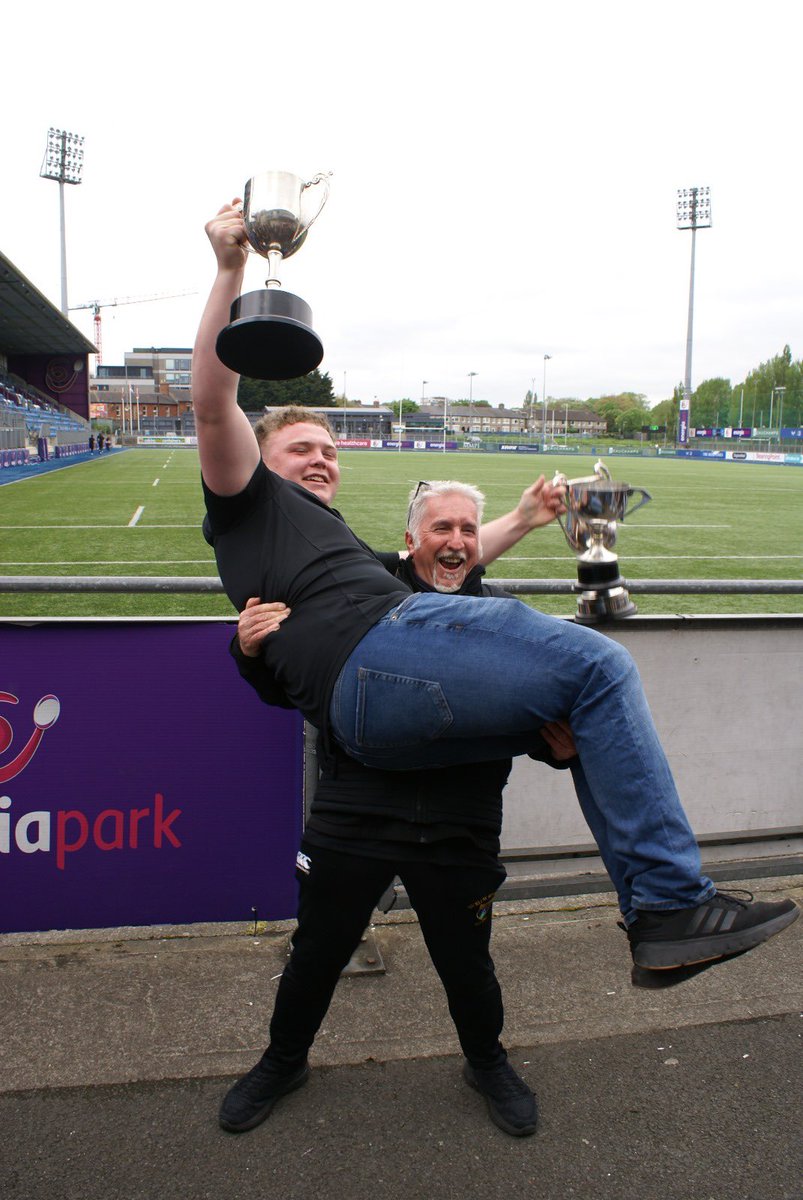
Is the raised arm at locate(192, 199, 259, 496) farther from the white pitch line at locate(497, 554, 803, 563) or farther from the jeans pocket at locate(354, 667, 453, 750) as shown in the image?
the white pitch line at locate(497, 554, 803, 563)

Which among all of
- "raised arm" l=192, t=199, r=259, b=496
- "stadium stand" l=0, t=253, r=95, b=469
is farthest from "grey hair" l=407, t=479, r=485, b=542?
"stadium stand" l=0, t=253, r=95, b=469

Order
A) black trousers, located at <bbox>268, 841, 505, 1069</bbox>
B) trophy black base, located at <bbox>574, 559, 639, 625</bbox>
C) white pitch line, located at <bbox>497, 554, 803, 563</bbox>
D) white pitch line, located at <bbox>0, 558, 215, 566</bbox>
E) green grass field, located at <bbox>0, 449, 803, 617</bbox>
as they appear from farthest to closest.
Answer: white pitch line, located at <bbox>497, 554, 803, 563</bbox> < white pitch line, located at <bbox>0, 558, 215, 566</bbox> < green grass field, located at <bbox>0, 449, 803, 617</bbox> < black trousers, located at <bbox>268, 841, 505, 1069</bbox> < trophy black base, located at <bbox>574, 559, 639, 625</bbox>

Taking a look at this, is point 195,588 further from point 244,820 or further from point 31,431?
point 31,431

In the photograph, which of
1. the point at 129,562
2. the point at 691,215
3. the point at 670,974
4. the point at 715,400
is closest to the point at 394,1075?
the point at 670,974

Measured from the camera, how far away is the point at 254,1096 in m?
2.42

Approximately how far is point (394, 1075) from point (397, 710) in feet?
4.30

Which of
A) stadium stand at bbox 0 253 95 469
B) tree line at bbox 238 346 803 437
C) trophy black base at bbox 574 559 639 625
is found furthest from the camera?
tree line at bbox 238 346 803 437

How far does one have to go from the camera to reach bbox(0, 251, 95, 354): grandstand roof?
3544cm

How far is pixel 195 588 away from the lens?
3359 mm

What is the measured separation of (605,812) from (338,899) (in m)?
0.76

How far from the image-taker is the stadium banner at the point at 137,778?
10.8 feet

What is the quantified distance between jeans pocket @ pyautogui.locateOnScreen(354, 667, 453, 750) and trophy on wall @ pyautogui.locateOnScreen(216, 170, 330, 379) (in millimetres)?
704

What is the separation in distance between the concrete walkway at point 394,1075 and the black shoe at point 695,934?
71cm

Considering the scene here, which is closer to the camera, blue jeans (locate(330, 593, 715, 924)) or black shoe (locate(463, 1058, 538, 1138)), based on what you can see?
blue jeans (locate(330, 593, 715, 924))
